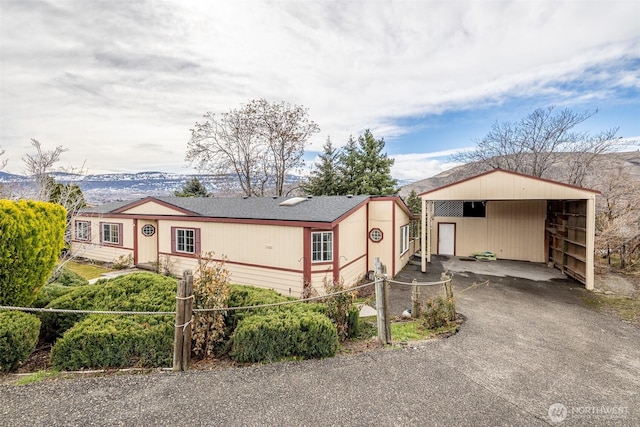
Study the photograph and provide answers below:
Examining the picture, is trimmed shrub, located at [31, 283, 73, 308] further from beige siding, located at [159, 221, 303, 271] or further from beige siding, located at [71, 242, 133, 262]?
beige siding, located at [71, 242, 133, 262]

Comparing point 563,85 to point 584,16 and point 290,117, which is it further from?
point 290,117

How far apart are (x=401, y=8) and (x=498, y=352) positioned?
34.2ft

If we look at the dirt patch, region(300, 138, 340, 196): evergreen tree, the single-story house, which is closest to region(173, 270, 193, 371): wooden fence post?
the single-story house

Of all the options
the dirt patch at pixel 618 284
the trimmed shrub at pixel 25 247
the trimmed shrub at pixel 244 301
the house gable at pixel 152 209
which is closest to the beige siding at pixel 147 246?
A: the house gable at pixel 152 209

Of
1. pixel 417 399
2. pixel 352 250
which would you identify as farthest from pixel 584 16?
pixel 417 399

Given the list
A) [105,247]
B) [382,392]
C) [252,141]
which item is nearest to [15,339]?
[382,392]

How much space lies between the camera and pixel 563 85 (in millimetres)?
18328

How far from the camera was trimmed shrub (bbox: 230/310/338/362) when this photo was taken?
169 inches

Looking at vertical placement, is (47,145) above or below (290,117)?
below

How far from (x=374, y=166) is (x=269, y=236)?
53.3 feet

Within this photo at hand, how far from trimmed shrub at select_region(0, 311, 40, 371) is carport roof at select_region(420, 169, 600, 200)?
11973mm

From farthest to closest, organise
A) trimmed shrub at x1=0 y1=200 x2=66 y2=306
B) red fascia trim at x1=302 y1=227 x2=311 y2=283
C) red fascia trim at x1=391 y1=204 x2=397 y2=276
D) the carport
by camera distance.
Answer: red fascia trim at x1=391 y1=204 x2=397 y2=276 < the carport < red fascia trim at x1=302 y1=227 x2=311 y2=283 < trimmed shrub at x1=0 y1=200 x2=66 y2=306

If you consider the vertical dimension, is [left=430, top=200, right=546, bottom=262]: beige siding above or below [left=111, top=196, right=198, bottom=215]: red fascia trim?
below

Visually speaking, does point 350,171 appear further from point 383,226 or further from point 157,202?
point 157,202
